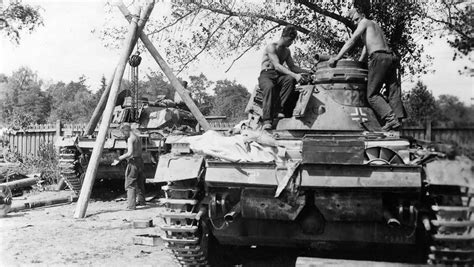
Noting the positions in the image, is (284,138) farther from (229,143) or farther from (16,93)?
(16,93)

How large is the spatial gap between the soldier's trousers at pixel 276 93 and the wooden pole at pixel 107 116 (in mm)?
4302

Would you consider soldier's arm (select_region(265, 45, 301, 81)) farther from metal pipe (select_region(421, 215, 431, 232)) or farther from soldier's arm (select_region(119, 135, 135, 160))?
soldier's arm (select_region(119, 135, 135, 160))

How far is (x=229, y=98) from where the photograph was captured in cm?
Result: 6125

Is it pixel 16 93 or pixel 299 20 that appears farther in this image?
pixel 16 93

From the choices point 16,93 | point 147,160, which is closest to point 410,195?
point 147,160

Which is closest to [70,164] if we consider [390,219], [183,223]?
[183,223]

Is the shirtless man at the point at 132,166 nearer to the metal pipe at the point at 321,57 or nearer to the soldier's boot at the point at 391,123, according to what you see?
the metal pipe at the point at 321,57

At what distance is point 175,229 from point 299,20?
1124cm

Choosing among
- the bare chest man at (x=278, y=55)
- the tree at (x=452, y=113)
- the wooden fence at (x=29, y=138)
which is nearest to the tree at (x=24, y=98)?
the wooden fence at (x=29, y=138)

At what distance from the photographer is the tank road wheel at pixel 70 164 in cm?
1220

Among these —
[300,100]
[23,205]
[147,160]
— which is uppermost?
[300,100]

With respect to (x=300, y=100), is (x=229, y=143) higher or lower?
lower

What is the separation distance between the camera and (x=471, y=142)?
3.99 metres

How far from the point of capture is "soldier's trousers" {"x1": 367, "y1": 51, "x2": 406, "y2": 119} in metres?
6.85
